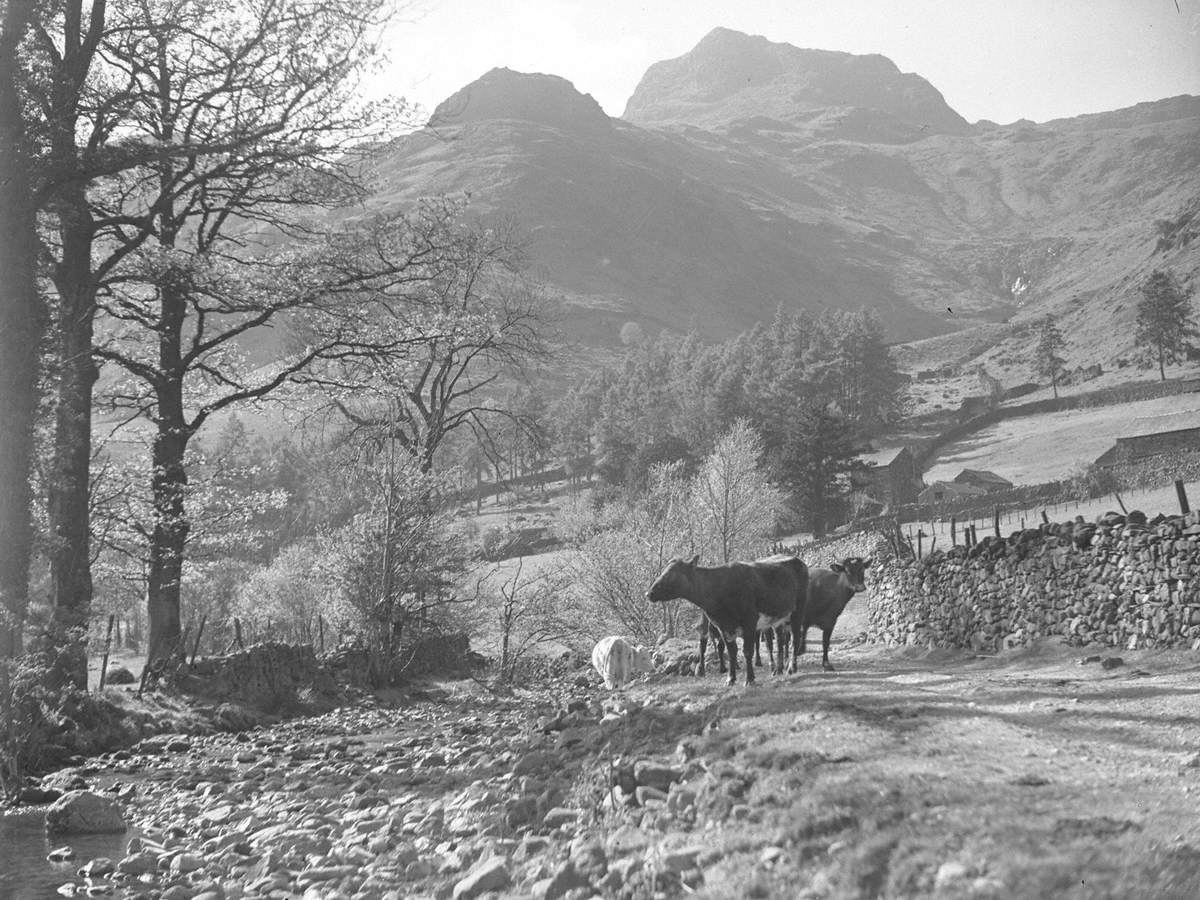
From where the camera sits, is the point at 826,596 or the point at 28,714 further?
the point at 826,596

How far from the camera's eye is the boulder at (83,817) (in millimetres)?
11586

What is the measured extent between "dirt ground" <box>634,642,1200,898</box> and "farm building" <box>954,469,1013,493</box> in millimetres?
83309

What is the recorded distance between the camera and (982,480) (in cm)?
9331

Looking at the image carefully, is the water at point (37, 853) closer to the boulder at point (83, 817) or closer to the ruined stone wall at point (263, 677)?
the boulder at point (83, 817)

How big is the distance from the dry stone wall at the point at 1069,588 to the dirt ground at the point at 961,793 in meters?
5.50

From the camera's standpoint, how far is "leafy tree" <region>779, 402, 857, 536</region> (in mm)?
85562

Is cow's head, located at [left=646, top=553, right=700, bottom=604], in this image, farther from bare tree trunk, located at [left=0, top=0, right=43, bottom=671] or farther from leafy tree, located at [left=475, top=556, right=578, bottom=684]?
leafy tree, located at [left=475, top=556, right=578, bottom=684]

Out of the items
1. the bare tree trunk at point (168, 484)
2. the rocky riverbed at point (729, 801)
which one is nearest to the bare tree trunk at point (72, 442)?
the bare tree trunk at point (168, 484)

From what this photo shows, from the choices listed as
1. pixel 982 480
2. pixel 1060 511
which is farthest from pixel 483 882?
pixel 982 480

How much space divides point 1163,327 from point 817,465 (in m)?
69.3

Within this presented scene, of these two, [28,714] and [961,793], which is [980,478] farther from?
[961,793]

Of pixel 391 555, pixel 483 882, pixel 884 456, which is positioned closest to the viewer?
pixel 483 882

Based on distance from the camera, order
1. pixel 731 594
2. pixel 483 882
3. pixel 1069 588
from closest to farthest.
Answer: pixel 483 882, pixel 731 594, pixel 1069 588

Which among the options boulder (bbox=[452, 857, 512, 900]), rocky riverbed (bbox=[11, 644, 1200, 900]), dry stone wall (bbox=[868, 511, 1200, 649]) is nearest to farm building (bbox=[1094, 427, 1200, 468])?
dry stone wall (bbox=[868, 511, 1200, 649])
